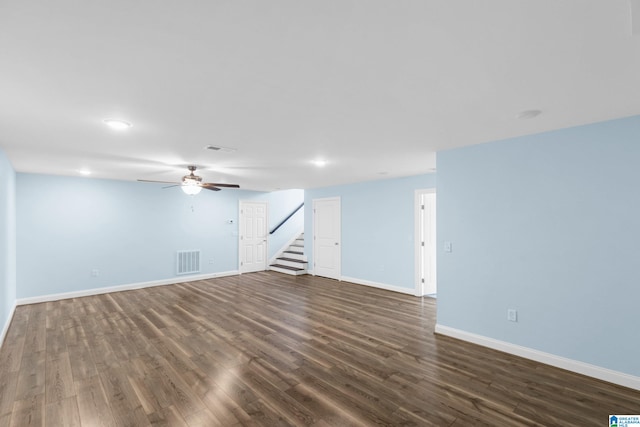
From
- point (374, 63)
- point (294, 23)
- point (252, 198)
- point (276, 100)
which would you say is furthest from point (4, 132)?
point (252, 198)

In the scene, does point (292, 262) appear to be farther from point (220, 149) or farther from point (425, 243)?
point (220, 149)

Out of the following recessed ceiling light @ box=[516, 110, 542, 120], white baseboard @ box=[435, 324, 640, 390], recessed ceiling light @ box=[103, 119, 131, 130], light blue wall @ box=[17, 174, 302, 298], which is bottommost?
white baseboard @ box=[435, 324, 640, 390]

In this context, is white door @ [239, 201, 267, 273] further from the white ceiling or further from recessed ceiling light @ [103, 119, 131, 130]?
recessed ceiling light @ [103, 119, 131, 130]

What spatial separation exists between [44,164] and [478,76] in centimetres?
620

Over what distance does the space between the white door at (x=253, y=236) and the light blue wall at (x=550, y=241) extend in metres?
5.94

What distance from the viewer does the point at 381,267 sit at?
21.2ft

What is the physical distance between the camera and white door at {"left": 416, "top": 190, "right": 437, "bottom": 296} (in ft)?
19.2

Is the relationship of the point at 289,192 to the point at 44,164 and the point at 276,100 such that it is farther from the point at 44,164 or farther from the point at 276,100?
the point at 276,100

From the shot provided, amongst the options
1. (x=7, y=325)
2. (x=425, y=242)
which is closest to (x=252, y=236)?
(x=425, y=242)

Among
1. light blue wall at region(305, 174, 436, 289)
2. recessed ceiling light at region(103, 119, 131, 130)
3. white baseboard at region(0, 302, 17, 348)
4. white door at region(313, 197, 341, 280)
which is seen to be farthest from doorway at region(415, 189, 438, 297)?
white baseboard at region(0, 302, 17, 348)

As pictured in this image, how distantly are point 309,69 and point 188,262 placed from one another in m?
6.82

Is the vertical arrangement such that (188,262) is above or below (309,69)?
below

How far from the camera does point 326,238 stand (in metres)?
→ 7.86

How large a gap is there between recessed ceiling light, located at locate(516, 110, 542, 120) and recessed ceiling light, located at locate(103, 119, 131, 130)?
3.67m
